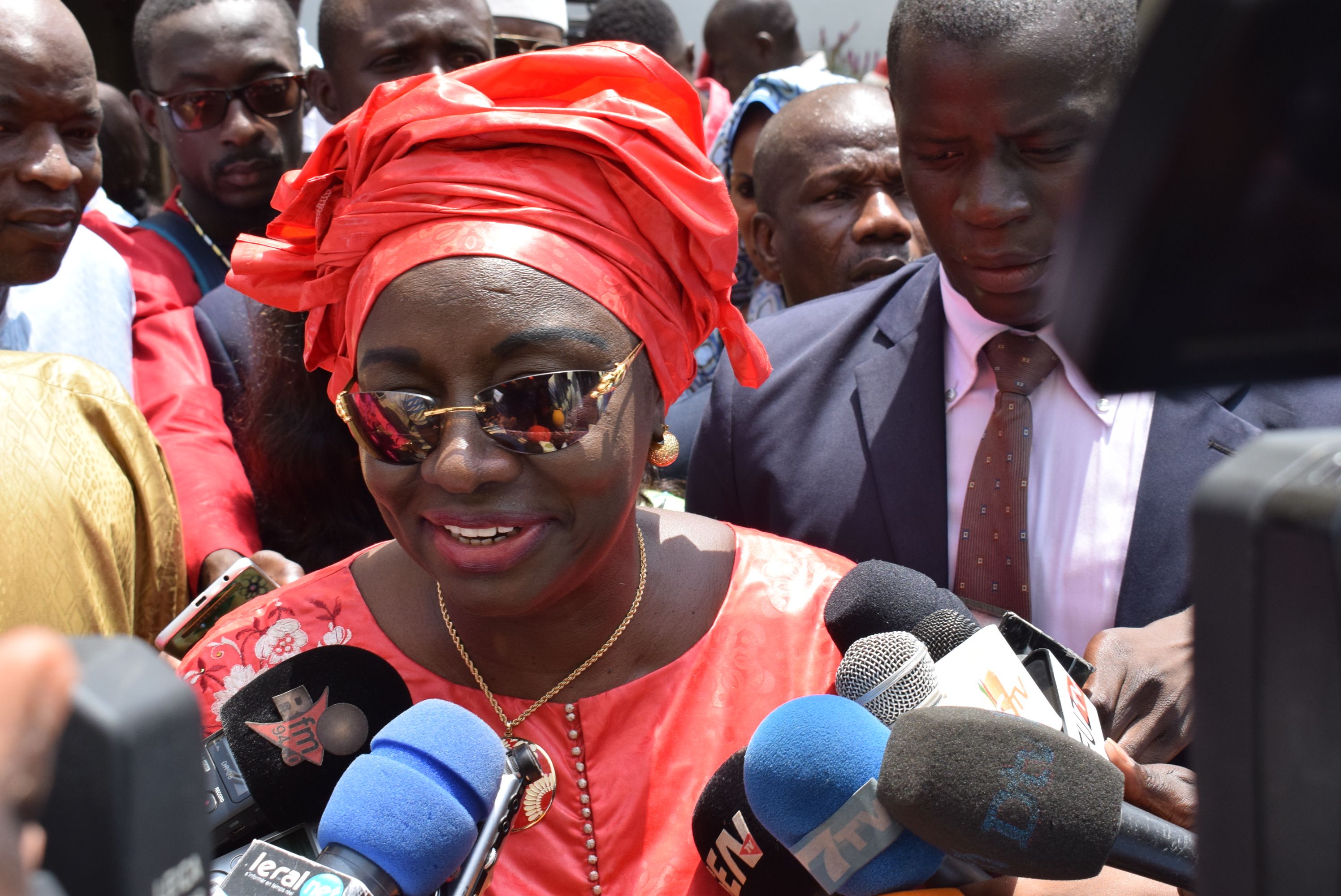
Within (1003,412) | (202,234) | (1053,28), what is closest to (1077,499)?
(1003,412)

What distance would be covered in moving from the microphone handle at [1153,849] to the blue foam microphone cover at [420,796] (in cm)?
77

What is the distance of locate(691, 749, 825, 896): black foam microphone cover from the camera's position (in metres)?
1.88

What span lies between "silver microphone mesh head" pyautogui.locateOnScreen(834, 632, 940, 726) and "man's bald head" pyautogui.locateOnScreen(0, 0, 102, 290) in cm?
232

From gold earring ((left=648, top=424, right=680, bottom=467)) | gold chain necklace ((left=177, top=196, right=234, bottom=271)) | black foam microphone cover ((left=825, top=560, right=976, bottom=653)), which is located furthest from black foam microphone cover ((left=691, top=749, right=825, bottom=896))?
gold chain necklace ((left=177, top=196, right=234, bottom=271))

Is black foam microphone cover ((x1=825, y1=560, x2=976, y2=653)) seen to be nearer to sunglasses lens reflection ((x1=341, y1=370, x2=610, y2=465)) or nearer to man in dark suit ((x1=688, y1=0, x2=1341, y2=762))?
sunglasses lens reflection ((x1=341, y1=370, x2=610, y2=465))

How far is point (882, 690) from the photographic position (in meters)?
1.81

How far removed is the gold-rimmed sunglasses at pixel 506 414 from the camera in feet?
7.08

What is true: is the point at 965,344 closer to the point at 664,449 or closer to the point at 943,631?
the point at 664,449

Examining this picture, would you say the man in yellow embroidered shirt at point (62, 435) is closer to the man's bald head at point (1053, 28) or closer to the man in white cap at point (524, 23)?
the man's bald head at point (1053, 28)

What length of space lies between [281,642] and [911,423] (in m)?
1.58

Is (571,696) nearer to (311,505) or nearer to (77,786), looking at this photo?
(311,505)

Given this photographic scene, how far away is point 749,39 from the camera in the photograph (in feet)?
26.8

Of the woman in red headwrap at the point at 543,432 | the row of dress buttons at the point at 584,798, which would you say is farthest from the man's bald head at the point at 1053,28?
the row of dress buttons at the point at 584,798

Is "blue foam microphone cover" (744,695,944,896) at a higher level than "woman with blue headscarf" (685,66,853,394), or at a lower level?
higher
